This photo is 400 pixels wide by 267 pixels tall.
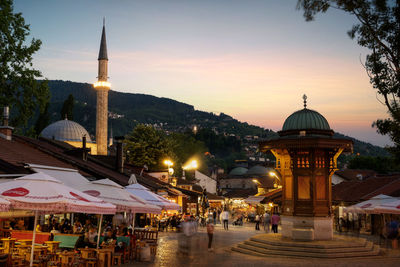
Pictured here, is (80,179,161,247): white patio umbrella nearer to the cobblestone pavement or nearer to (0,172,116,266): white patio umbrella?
the cobblestone pavement

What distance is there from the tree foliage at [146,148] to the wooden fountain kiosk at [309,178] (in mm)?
33437

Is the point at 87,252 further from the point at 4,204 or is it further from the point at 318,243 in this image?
the point at 318,243

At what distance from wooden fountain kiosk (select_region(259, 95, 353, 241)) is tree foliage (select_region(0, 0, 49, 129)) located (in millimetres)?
21991

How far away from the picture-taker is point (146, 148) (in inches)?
2098

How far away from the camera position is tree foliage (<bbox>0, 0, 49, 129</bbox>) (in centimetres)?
3238

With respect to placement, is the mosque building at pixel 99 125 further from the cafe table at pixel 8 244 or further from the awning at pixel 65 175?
the cafe table at pixel 8 244

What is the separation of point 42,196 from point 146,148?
42845 mm

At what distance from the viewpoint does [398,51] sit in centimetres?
1479

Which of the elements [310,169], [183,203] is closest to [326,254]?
[310,169]

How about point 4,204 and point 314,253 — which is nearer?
point 4,204

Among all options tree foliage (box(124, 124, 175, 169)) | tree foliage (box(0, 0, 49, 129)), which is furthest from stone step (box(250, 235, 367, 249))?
tree foliage (box(124, 124, 175, 169))

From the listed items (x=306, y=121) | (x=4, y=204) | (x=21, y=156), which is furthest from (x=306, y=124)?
(x=4, y=204)

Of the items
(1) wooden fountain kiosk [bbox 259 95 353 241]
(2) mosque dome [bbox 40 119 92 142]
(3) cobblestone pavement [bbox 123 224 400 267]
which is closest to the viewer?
(3) cobblestone pavement [bbox 123 224 400 267]

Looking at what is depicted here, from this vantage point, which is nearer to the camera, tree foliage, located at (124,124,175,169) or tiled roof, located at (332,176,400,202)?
tiled roof, located at (332,176,400,202)
